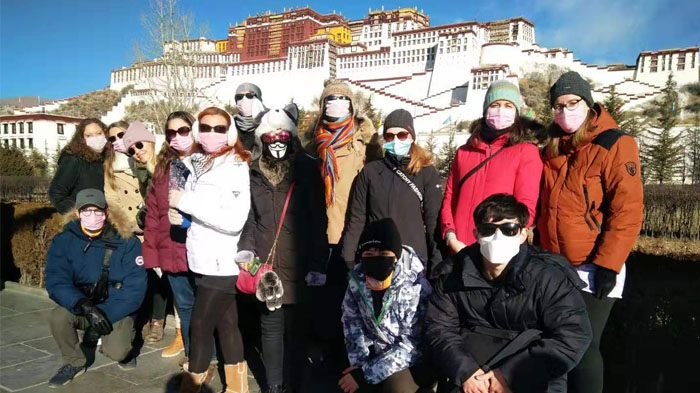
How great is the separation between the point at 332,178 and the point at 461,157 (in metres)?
1.06

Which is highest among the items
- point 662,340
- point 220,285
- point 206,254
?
point 206,254

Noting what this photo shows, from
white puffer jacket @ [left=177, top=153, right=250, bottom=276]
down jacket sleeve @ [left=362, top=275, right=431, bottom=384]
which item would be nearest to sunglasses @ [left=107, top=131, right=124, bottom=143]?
white puffer jacket @ [left=177, top=153, right=250, bottom=276]

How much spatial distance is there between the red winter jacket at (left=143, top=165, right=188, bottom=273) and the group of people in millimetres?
18

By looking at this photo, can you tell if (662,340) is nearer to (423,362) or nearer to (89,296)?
(423,362)

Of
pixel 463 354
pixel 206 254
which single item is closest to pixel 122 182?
pixel 206 254

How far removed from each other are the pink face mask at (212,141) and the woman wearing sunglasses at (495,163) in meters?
1.70

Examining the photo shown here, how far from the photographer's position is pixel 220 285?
136 inches

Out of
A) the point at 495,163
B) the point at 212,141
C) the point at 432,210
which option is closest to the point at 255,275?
the point at 212,141

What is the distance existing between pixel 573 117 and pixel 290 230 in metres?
2.05

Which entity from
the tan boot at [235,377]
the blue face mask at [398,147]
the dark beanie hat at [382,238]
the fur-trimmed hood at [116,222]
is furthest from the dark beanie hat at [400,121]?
the fur-trimmed hood at [116,222]

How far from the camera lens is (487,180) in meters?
3.35

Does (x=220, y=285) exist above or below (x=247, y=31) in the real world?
below

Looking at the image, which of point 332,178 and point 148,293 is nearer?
point 332,178

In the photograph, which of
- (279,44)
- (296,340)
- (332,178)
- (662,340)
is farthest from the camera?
(279,44)
